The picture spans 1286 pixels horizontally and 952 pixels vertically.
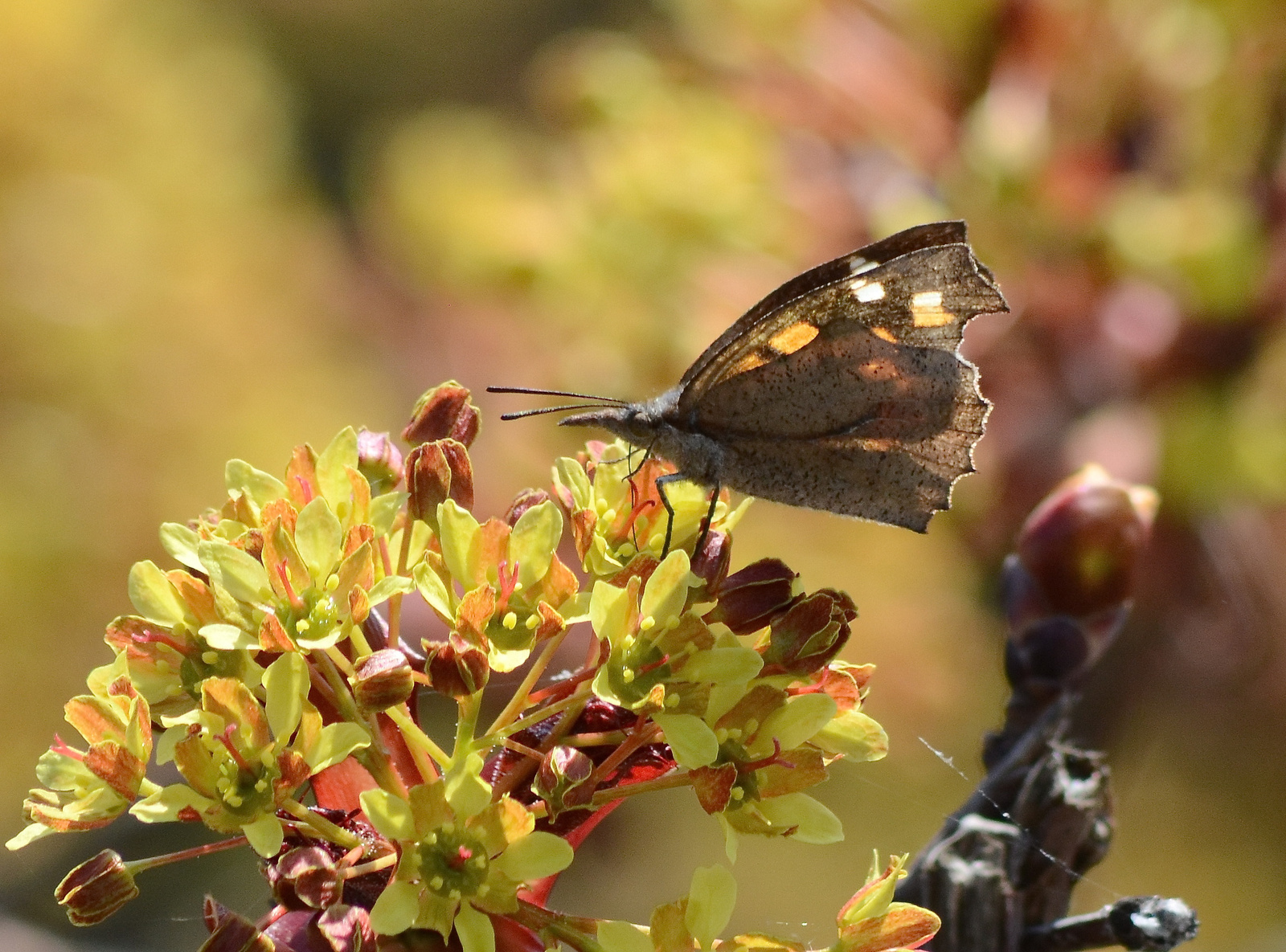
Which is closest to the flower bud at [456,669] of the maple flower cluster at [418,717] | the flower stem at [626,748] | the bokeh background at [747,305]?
the maple flower cluster at [418,717]

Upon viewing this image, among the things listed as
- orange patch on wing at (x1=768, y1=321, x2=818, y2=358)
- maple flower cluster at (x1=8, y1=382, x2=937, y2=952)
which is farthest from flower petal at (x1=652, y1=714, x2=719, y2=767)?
orange patch on wing at (x1=768, y1=321, x2=818, y2=358)

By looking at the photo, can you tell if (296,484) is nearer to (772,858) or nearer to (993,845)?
(993,845)

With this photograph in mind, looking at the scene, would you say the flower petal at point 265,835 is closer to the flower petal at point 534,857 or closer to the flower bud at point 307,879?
the flower bud at point 307,879

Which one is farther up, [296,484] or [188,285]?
[188,285]

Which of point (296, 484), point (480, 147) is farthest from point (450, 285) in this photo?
point (296, 484)

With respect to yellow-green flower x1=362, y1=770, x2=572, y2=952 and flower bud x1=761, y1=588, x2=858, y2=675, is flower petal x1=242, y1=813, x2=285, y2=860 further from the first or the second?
flower bud x1=761, y1=588, x2=858, y2=675

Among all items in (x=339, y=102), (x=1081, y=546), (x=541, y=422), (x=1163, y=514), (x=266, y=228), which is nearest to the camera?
(x=1081, y=546)
